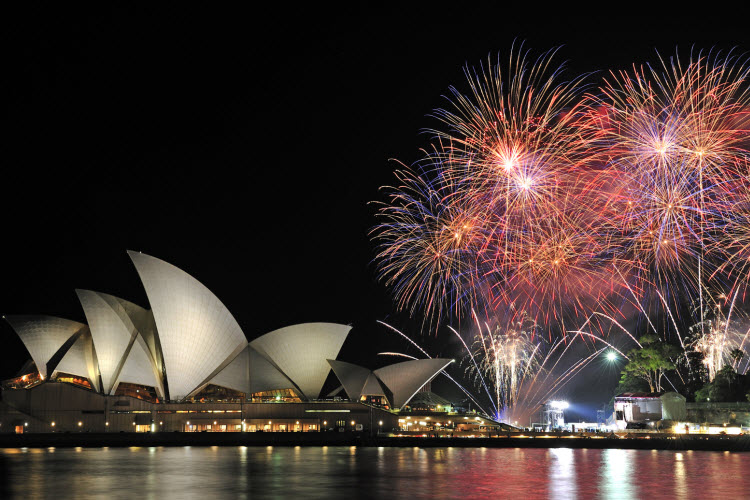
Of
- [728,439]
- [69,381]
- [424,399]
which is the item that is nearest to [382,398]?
[424,399]

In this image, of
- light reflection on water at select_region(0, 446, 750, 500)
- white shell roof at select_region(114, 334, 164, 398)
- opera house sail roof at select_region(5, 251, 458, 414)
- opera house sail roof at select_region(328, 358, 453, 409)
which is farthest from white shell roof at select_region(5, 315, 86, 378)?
light reflection on water at select_region(0, 446, 750, 500)

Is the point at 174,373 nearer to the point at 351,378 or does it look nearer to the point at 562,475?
the point at 351,378

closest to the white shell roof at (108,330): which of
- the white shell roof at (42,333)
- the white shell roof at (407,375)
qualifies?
the white shell roof at (42,333)

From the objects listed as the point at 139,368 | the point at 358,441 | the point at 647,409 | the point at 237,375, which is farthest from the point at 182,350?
the point at 647,409

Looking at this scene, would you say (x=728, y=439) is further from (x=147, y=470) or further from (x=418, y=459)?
(x=147, y=470)

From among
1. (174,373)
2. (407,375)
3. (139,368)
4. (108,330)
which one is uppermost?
(108,330)

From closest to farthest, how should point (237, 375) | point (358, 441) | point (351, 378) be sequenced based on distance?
point (358, 441), point (237, 375), point (351, 378)

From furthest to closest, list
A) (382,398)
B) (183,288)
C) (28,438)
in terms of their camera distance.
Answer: (382,398), (183,288), (28,438)
